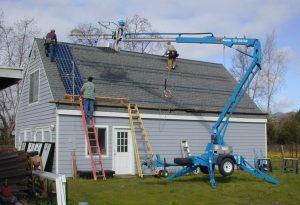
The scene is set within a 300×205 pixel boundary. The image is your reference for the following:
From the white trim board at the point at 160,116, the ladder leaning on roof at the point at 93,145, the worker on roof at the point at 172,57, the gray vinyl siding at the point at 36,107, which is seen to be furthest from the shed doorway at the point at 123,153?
the worker on roof at the point at 172,57

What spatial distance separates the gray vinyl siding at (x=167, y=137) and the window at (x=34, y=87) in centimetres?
330

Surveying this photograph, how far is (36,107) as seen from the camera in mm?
20703

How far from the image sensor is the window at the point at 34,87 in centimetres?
2075

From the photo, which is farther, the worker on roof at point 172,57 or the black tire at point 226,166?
the worker on roof at point 172,57

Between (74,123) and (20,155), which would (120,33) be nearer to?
(74,123)

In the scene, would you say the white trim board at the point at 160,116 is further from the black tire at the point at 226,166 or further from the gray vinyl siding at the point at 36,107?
the black tire at the point at 226,166

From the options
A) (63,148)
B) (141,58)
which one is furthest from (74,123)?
(141,58)

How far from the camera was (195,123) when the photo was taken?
22.1 metres

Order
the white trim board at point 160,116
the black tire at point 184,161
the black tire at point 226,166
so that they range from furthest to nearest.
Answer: the white trim board at point 160,116
the black tire at point 184,161
the black tire at point 226,166

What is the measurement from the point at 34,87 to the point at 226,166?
10.0m

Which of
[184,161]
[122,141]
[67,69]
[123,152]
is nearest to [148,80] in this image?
[122,141]

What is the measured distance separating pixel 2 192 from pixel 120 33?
10.7 m

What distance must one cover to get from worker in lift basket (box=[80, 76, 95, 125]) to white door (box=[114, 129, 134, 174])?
175 centimetres

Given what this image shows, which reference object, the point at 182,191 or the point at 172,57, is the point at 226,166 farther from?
the point at 172,57
